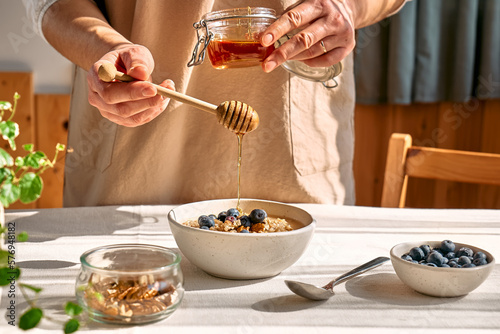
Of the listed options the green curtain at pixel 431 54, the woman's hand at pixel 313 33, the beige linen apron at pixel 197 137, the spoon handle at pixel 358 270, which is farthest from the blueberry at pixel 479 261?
the green curtain at pixel 431 54

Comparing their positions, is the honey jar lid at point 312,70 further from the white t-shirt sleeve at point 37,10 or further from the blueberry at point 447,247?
the white t-shirt sleeve at point 37,10

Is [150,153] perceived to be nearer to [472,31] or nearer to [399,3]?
[399,3]

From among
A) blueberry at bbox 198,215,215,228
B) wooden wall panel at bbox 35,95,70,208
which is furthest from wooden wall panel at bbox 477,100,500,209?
blueberry at bbox 198,215,215,228

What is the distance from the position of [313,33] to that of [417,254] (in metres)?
0.45

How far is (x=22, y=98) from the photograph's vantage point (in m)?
2.74

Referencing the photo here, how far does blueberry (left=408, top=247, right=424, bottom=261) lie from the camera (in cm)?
90

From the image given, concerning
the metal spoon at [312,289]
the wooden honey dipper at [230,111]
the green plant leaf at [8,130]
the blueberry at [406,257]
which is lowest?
the metal spoon at [312,289]

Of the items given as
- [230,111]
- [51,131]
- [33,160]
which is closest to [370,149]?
[51,131]

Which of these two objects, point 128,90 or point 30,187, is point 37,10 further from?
point 30,187

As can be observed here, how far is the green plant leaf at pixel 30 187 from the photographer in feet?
1.68

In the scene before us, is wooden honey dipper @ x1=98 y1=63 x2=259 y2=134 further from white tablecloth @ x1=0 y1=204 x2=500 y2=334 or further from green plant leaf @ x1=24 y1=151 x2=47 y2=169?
green plant leaf @ x1=24 y1=151 x2=47 y2=169

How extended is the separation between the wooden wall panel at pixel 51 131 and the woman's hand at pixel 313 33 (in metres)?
1.87

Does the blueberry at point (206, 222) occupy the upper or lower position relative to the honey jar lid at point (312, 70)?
lower

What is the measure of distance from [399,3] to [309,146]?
43 cm
